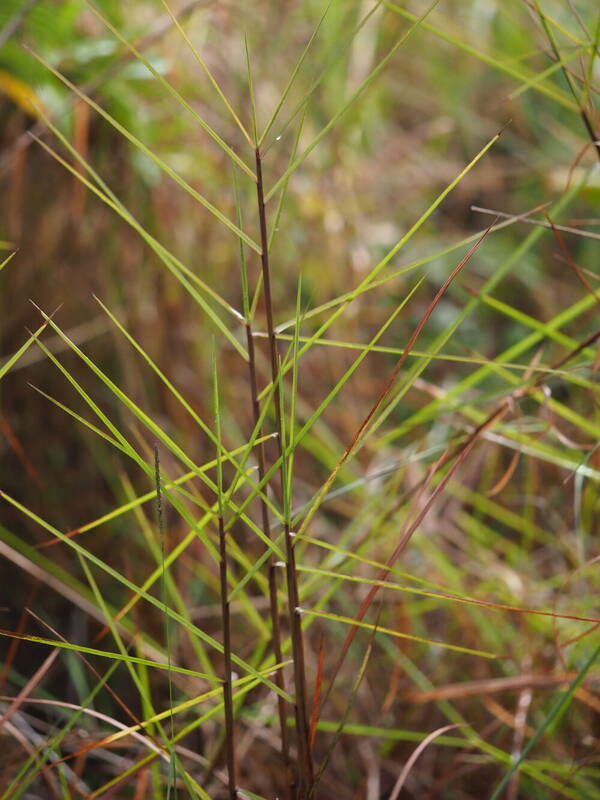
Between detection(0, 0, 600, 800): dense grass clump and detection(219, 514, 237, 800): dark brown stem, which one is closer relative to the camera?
detection(219, 514, 237, 800): dark brown stem

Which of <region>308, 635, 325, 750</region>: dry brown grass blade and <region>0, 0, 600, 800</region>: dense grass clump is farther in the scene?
<region>0, 0, 600, 800</region>: dense grass clump

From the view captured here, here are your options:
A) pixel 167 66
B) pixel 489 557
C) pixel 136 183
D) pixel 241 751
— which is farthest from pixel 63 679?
pixel 167 66

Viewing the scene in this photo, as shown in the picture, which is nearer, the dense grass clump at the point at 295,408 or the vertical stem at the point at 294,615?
the vertical stem at the point at 294,615

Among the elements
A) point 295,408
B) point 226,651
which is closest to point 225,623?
point 226,651

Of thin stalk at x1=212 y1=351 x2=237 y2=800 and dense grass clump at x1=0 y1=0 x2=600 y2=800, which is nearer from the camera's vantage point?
thin stalk at x1=212 y1=351 x2=237 y2=800

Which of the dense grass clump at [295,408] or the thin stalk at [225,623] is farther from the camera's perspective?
the dense grass clump at [295,408]

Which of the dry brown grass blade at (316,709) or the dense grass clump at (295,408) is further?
the dense grass clump at (295,408)

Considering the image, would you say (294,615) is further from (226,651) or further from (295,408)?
(295,408)

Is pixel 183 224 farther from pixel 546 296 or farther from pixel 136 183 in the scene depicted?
pixel 546 296
